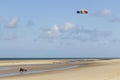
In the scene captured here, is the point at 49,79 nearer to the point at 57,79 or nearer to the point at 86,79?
the point at 57,79

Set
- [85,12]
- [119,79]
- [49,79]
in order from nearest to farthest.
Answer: [119,79], [49,79], [85,12]

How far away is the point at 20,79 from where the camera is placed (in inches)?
1192

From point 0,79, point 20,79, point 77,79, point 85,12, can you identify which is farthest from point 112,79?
point 85,12

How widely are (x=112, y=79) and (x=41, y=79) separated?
20.0 ft

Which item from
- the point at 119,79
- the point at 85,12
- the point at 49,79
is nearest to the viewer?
the point at 119,79

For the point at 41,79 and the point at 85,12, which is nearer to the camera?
the point at 41,79

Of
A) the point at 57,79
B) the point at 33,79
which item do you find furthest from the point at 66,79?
the point at 33,79

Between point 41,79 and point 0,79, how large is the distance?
3929mm

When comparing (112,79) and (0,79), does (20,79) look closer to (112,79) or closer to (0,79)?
(0,79)

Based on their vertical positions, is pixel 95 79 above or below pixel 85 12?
below

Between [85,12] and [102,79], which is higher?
[85,12]

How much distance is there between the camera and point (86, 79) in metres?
29.7

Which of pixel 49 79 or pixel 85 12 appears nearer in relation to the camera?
pixel 49 79

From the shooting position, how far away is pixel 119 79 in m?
28.2
